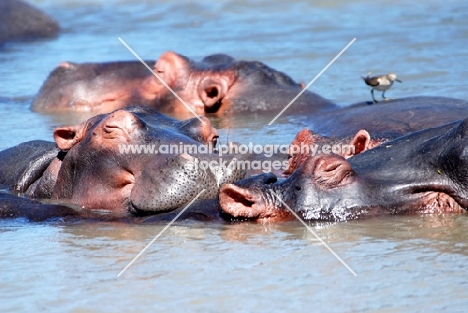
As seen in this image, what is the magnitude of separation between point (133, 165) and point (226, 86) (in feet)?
11.8

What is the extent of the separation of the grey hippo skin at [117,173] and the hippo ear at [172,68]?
9.02ft

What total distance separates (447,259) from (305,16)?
35.7 ft

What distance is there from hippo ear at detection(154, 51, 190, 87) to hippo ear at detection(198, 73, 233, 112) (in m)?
0.19

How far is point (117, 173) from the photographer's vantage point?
Answer: 499cm

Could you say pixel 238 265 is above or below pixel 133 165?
below

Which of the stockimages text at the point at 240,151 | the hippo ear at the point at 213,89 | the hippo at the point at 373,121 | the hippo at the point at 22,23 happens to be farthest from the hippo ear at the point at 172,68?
the hippo at the point at 22,23

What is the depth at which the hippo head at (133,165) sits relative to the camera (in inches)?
185

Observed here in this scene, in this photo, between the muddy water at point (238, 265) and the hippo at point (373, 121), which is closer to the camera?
the muddy water at point (238, 265)

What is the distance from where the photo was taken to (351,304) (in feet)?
10.9

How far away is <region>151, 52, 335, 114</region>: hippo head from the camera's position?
8.28 m

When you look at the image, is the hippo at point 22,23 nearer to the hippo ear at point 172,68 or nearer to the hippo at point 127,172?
the hippo ear at point 172,68

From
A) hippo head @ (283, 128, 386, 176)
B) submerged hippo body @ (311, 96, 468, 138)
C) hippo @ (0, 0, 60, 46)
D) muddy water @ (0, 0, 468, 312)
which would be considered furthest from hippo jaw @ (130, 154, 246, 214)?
hippo @ (0, 0, 60, 46)

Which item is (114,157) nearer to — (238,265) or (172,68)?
(238,265)

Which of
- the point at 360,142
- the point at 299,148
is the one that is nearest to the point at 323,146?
the point at 299,148
